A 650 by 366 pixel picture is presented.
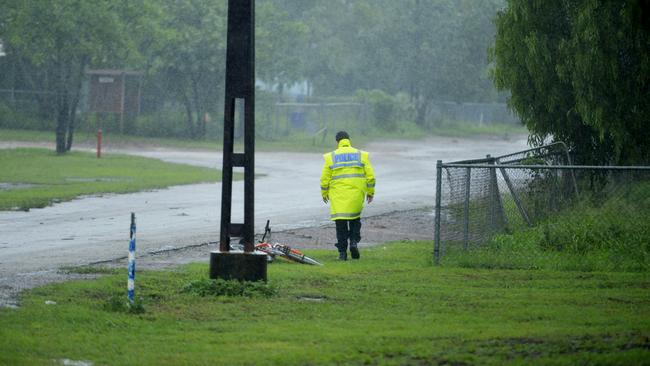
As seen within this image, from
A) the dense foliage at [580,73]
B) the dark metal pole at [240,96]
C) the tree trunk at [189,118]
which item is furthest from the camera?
the tree trunk at [189,118]

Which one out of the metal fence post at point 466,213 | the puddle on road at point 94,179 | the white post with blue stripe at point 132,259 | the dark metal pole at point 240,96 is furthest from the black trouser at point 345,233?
the puddle on road at point 94,179

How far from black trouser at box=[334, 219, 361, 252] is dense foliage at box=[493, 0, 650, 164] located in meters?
5.56

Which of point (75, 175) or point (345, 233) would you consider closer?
point (345, 233)

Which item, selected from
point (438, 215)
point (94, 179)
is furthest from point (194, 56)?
point (438, 215)

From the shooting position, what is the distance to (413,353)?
28.8ft

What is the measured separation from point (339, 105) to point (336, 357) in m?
56.7

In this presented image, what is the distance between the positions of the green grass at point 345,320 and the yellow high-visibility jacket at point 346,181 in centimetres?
A: 177

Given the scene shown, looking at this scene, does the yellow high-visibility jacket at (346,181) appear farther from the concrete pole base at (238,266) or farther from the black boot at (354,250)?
the concrete pole base at (238,266)

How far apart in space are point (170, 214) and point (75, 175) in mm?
10381

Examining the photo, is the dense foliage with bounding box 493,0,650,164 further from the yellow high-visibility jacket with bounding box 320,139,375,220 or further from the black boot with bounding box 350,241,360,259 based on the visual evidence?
the black boot with bounding box 350,241,360,259

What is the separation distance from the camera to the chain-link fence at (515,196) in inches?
585

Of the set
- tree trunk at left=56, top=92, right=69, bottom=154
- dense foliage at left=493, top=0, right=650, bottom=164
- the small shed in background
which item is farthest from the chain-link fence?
the small shed in background

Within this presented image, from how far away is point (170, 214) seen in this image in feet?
73.5

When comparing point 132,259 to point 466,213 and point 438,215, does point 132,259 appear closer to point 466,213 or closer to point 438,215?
point 438,215
